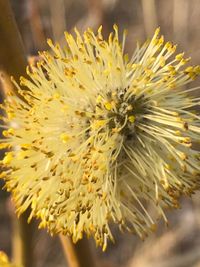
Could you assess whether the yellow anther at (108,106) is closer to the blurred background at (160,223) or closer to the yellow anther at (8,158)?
the yellow anther at (8,158)

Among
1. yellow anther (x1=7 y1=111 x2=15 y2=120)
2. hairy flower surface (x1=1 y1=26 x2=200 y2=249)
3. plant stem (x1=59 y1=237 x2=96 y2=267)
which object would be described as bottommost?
plant stem (x1=59 y1=237 x2=96 y2=267)

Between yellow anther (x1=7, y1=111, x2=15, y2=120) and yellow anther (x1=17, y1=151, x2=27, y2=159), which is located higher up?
yellow anther (x1=7, y1=111, x2=15, y2=120)

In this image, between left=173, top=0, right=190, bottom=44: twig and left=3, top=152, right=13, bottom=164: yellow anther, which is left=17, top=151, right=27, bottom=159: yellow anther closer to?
left=3, top=152, right=13, bottom=164: yellow anther

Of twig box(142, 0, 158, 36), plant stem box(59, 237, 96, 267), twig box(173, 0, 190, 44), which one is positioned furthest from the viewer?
twig box(173, 0, 190, 44)

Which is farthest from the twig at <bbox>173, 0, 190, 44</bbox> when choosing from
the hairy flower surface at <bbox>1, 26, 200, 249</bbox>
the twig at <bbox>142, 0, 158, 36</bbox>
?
the hairy flower surface at <bbox>1, 26, 200, 249</bbox>

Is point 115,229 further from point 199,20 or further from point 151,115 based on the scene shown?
point 151,115

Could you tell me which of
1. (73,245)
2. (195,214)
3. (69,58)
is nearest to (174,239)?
(195,214)
